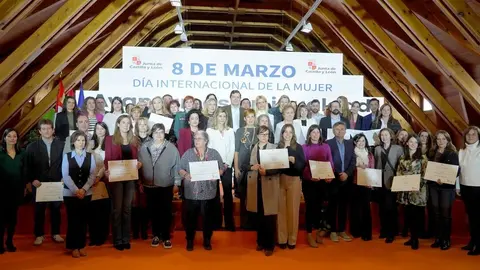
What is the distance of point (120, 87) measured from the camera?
8125mm

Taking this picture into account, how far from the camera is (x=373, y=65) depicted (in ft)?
31.0

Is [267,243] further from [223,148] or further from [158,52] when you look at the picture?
[158,52]

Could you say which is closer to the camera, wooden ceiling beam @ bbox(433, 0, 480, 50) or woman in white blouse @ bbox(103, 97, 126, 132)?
wooden ceiling beam @ bbox(433, 0, 480, 50)

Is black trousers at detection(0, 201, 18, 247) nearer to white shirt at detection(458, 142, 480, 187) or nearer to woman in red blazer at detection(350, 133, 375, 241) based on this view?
woman in red blazer at detection(350, 133, 375, 241)

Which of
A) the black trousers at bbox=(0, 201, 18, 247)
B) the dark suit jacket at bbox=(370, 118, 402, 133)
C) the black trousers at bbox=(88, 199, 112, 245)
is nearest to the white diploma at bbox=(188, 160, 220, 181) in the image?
the black trousers at bbox=(88, 199, 112, 245)

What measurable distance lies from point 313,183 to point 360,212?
789mm

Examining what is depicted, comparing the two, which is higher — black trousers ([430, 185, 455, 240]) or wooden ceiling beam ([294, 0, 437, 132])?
wooden ceiling beam ([294, 0, 437, 132])

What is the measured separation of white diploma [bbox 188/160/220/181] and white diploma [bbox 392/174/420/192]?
2088mm

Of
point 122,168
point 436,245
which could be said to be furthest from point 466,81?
point 122,168

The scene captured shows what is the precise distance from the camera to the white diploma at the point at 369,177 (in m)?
5.42

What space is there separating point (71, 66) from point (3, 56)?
8.26ft

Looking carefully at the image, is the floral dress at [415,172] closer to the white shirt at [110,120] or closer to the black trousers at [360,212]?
the black trousers at [360,212]

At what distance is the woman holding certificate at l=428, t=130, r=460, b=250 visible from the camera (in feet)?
16.9

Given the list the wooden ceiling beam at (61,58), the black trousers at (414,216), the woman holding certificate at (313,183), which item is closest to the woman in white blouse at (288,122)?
the woman holding certificate at (313,183)
